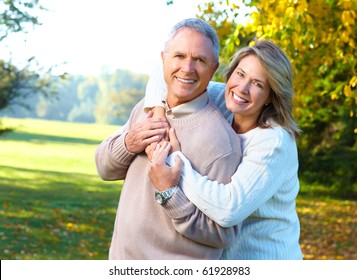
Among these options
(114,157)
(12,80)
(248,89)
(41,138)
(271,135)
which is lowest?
(41,138)

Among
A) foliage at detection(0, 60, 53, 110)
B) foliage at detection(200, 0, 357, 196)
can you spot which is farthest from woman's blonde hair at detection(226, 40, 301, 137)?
foliage at detection(0, 60, 53, 110)

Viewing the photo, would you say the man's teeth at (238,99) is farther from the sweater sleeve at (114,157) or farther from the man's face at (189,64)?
the sweater sleeve at (114,157)

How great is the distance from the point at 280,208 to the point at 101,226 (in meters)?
10.3

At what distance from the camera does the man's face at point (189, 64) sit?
2373mm

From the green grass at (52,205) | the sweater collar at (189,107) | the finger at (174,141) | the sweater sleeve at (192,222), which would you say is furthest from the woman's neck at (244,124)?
the green grass at (52,205)

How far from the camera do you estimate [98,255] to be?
9758 mm

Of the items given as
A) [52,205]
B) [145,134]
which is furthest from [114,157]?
[52,205]

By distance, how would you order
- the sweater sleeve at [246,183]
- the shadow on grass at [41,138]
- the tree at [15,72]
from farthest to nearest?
the shadow on grass at [41,138] → the tree at [15,72] → the sweater sleeve at [246,183]

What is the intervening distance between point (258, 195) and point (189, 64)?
54 centimetres

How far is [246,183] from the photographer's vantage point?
7.39 ft

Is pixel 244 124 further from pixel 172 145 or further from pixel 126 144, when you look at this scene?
pixel 126 144

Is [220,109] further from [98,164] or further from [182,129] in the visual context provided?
[98,164]

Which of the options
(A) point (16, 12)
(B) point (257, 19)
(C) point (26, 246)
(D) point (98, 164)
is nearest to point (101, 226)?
(C) point (26, 246)
